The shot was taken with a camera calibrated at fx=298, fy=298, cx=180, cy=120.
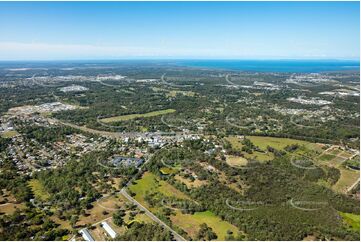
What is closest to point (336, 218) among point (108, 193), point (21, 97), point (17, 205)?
point (108, 193)

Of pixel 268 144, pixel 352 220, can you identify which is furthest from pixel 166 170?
pixel 352 220

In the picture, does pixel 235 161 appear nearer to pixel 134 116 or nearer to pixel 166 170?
pixel 166 170

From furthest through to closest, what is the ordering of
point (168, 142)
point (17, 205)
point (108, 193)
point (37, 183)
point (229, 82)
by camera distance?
point (229, 82), point (168, 142), point (37, 183), point (108, 193), point (17, 205)

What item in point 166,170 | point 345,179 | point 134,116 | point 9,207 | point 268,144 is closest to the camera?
point 9,207

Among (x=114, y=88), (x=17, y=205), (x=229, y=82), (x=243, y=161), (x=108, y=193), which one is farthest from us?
(x=229, y=82)

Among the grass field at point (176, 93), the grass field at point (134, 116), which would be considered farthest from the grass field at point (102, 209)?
the grass field at point (176, 93)

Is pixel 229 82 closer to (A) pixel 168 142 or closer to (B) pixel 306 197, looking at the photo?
(A) pixel 168 142
